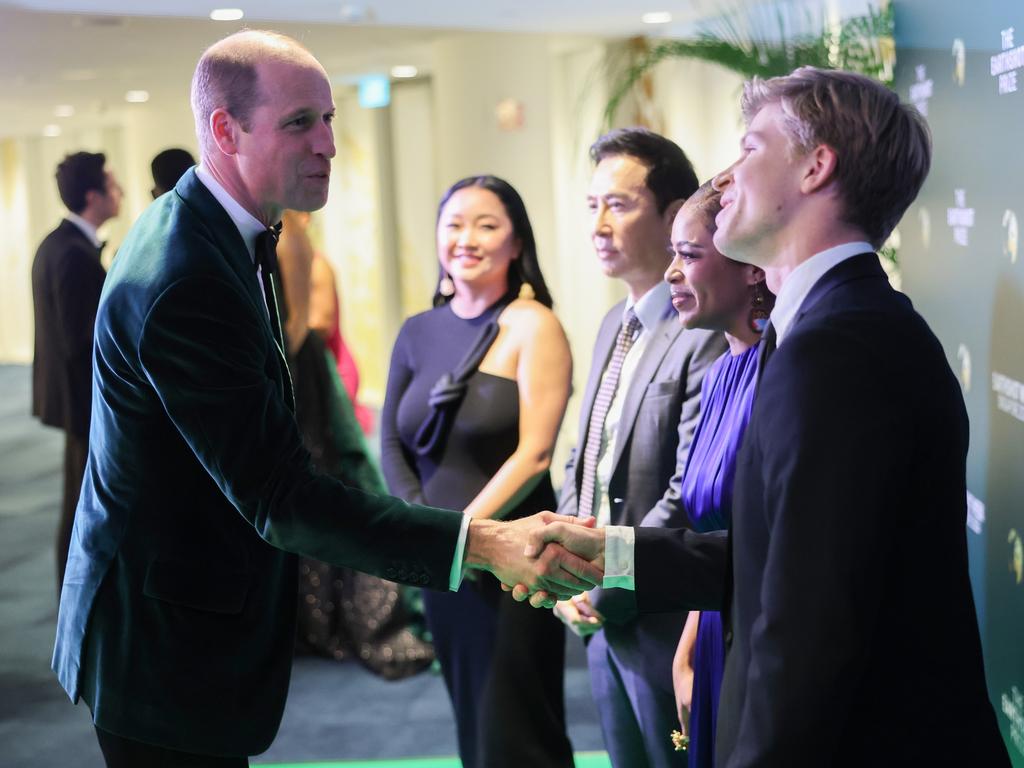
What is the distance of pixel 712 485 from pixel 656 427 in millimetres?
449

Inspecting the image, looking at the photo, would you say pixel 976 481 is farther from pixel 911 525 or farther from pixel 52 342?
pixel 52 342

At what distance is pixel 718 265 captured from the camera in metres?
2.08

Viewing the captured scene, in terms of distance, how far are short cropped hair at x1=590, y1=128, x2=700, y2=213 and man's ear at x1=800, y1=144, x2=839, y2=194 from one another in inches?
45.5

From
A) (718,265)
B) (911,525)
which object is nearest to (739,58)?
(718,265)

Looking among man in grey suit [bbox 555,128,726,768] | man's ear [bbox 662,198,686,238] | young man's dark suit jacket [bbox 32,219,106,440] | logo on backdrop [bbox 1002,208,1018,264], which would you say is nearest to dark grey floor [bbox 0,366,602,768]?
young man's dark suit jacket [bbox 32,219,106,440]

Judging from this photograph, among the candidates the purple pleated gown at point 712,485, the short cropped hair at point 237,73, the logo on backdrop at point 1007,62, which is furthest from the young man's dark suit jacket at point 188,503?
the logo on backdrop at point 1007,62

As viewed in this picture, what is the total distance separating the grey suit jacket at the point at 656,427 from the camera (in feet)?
7.76

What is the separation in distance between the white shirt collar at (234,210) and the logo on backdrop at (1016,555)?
A: 166 cm

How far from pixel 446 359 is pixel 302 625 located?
6.81 feet

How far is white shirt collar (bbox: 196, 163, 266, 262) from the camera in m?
2.01

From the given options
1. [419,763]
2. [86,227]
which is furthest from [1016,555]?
[86,227]

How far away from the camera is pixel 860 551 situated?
1304 mm

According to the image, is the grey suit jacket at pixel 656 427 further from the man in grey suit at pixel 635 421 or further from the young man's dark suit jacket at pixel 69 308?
the young man's dark suit jacket at pixel 69 308

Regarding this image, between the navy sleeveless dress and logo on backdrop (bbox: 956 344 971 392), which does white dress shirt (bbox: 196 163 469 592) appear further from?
logo on backdrop (bbox: 956 344 971 392)
